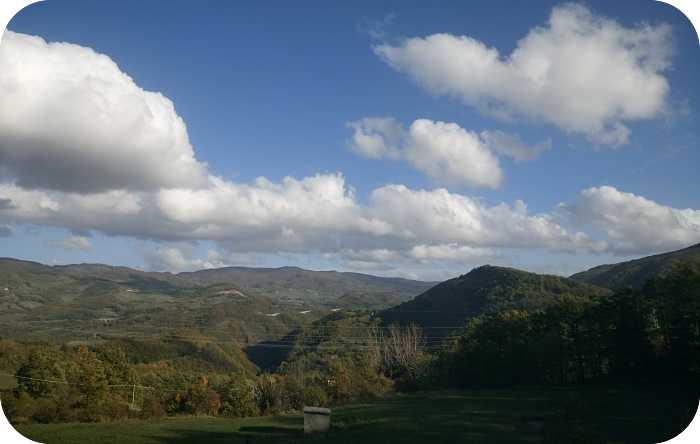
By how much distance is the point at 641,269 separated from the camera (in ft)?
148

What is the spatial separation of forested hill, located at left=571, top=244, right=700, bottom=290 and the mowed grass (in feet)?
24.2

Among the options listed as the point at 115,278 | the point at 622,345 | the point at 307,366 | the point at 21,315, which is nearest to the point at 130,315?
the point at 21,315

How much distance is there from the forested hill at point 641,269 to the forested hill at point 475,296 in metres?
3.77

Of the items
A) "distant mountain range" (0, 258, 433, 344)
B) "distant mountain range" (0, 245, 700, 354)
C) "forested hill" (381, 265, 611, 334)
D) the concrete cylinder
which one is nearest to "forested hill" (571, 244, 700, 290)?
"distant mountain range" (0, 245, 700, 354)

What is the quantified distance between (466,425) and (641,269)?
43.2 meters

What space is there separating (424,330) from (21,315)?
54.8 metres

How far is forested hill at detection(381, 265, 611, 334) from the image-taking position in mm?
52344

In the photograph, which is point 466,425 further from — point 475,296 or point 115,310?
point 115,310

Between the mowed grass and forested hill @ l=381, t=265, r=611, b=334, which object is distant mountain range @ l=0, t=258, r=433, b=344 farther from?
the mowed grass

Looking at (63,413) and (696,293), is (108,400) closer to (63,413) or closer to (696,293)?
(63,413)

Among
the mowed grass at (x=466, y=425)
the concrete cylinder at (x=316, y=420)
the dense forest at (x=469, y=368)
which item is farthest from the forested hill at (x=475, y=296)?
the concrete cylinder at (x=316, y=420)

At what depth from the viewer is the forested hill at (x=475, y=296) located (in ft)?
172

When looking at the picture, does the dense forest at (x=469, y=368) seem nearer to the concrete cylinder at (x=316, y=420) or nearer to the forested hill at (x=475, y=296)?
the concrete cylinder at (x=316, y=420)

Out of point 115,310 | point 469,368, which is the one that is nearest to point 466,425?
point 469,368
